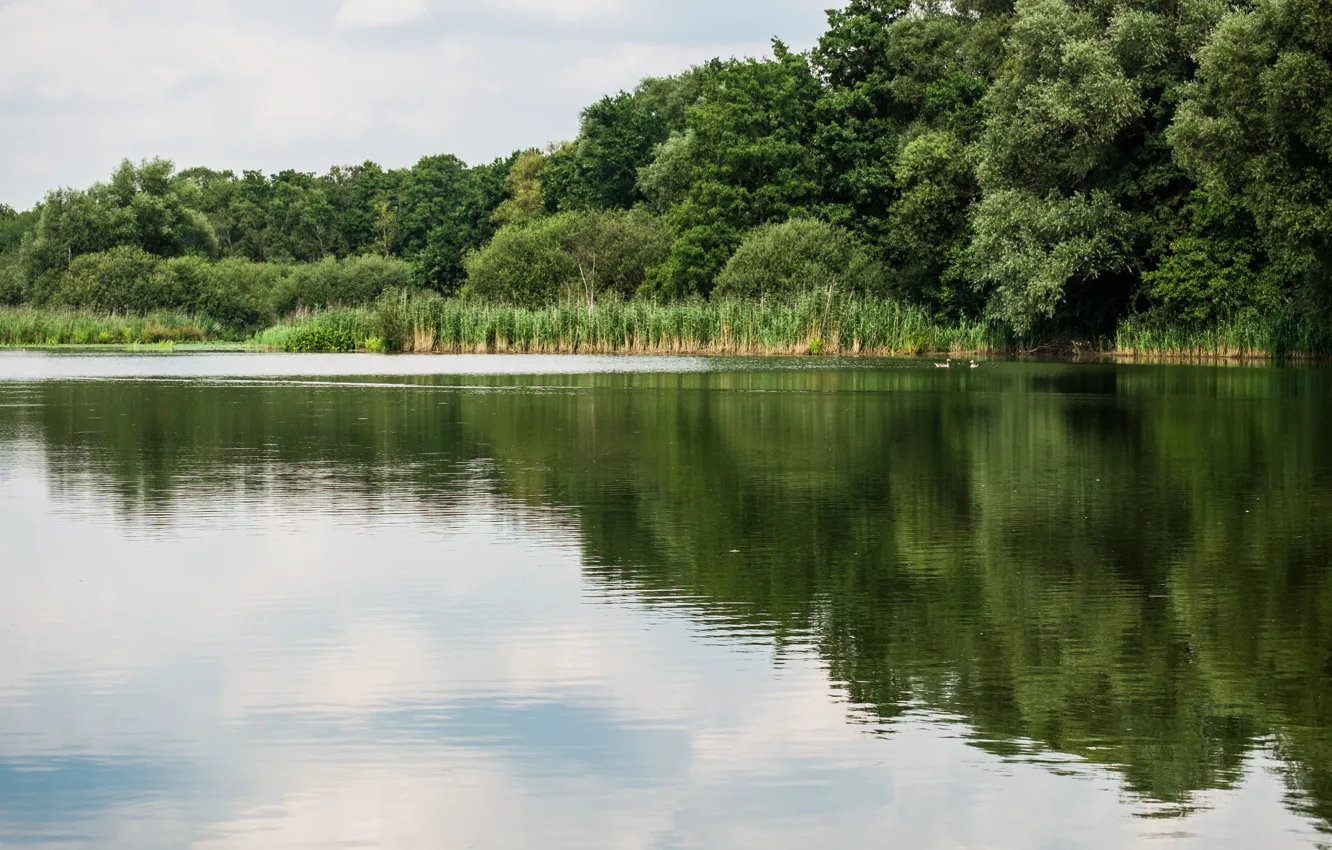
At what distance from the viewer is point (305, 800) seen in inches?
218

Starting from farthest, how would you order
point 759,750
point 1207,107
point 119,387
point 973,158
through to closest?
point 973,158, point 1207,107, point 119,387, point 759,750

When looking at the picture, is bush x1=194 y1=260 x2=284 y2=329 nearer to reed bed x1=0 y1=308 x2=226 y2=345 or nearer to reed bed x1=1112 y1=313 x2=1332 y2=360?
reed bed x1=0 y1=308 x2=226 y2=345

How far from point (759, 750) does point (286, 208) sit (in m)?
139

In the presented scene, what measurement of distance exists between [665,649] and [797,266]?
2352 inches

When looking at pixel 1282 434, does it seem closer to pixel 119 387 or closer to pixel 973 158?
pixel 119 387

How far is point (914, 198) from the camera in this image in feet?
212

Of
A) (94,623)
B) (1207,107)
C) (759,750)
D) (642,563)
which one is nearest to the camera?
(759,750)

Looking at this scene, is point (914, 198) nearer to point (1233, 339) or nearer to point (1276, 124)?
point (1233, 339)

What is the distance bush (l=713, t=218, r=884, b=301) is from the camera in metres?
66.4

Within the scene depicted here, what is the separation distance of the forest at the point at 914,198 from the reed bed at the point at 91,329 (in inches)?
516

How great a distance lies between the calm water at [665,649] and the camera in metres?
5.49

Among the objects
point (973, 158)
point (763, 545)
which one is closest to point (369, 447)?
point (763, 545)

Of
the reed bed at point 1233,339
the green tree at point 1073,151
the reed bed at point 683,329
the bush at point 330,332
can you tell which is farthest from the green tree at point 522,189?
the reed bed at point 1233,339

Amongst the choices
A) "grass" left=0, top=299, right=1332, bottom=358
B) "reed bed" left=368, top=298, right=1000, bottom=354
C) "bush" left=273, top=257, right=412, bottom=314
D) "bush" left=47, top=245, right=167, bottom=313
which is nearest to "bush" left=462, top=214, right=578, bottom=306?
"grass" left=0, top=299, right=1332, bottom=358
